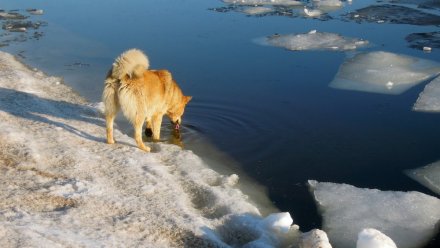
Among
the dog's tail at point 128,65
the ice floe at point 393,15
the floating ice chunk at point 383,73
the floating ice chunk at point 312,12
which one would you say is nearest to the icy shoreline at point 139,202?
the dog's tail at point 128,65

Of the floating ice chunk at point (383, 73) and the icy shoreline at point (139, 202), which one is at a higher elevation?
the floating ice chunk at point (383, 73)

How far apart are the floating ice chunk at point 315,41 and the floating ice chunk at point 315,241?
319 inches

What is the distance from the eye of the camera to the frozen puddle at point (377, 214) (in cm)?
533

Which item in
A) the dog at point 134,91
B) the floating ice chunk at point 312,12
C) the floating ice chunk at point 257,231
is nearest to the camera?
the floating ice chunk at point 257,231

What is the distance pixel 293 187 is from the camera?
21.2 feet

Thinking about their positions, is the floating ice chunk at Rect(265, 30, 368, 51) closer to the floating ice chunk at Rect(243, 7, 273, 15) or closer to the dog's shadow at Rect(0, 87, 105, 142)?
the floating ice chunk at Rect(243, 7, 273, 15)

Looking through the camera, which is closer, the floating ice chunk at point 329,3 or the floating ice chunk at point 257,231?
the floating ice chunk at point 257,231

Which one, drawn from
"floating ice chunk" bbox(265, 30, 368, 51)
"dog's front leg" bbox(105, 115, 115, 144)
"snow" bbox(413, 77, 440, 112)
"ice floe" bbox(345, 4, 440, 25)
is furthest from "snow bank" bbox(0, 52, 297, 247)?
"ice floe" bbox(345, 4, 440, 25)

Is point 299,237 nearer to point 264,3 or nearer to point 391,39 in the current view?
point 391,39

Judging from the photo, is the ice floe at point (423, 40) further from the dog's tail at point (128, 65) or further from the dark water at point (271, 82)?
the dog's tail at point (128, 65)

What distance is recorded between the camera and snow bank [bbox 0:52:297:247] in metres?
4.69

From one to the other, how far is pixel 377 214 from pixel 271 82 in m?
4.95

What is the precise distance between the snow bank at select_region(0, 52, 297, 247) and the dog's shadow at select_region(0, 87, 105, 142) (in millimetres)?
47

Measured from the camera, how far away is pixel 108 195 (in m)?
5.50
